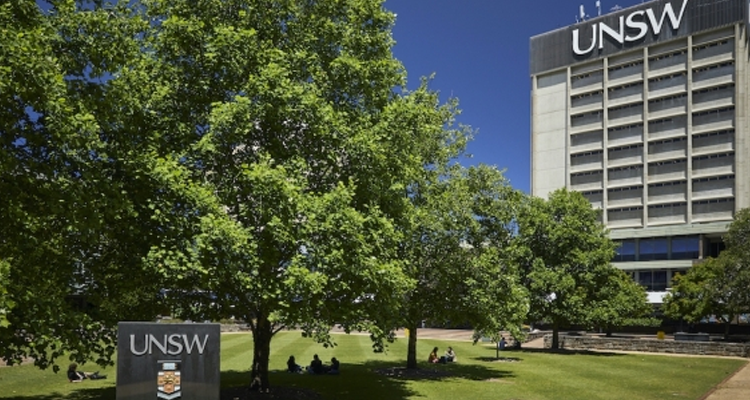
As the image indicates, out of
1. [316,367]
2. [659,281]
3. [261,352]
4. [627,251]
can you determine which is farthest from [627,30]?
[261,352]

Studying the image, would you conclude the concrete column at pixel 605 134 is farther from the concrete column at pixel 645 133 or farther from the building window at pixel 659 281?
the building window at pixel 659 281

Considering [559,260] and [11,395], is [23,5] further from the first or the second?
[559,260]

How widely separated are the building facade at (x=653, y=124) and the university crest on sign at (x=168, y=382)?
88380 mm

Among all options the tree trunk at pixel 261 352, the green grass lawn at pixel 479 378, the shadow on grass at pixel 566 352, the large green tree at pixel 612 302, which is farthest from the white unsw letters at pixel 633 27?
the tree trunk at pixel 261 352

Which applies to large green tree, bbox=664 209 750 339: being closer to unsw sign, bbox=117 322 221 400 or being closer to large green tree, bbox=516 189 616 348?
large green tree, bbox=516 189 616 348

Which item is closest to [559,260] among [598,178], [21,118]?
[21,118]

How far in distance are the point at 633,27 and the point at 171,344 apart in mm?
106424

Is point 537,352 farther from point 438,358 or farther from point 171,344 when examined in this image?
point 171,344

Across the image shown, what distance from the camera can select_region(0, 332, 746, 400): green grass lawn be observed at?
27.0m

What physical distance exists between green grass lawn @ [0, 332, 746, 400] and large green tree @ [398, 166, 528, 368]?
9.91 ft

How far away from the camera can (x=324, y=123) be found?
21719 mm

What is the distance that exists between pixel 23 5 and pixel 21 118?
2759 mm

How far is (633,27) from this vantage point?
10675cm

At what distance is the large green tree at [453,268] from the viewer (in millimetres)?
31453
